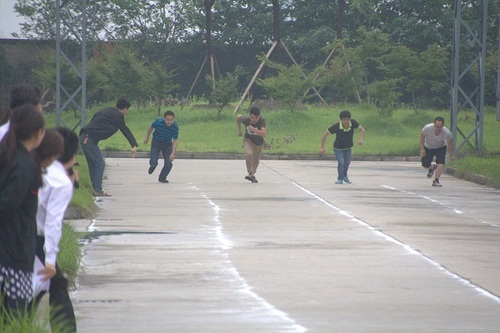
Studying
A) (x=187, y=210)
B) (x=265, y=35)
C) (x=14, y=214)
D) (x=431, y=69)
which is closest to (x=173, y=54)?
(x=265, y=35)

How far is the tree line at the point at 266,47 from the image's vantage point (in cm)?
5138

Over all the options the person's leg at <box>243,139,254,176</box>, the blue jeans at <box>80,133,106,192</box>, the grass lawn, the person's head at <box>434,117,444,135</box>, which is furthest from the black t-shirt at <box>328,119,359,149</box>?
the grass lawn

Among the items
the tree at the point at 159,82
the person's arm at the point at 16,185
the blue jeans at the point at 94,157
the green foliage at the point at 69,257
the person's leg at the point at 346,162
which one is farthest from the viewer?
the tree at the point at 159,82

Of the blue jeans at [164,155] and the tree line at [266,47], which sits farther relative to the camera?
the tree line at [266,47]

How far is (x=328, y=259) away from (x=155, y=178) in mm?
14590

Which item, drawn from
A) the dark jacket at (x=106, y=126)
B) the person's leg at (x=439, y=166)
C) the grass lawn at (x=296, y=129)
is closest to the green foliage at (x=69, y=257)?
the dark jacket at (x=106, y=126)

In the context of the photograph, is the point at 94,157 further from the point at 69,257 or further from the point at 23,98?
the point at 23,98

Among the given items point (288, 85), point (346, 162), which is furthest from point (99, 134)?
point (288, 85)

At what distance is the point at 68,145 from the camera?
7422 millimetres

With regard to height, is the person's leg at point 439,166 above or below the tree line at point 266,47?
below

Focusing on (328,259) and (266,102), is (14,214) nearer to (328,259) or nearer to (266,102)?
(328,259)

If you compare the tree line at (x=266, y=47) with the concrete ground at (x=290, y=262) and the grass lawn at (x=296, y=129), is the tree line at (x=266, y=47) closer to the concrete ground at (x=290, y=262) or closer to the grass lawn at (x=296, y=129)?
the grass lawn at (x=296, y=129)

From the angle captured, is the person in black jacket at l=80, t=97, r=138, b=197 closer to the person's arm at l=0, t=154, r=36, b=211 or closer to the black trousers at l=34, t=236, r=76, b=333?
the black trousers at l=34, t=236, r=76, b=333

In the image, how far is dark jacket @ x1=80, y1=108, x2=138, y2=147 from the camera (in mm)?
21500
